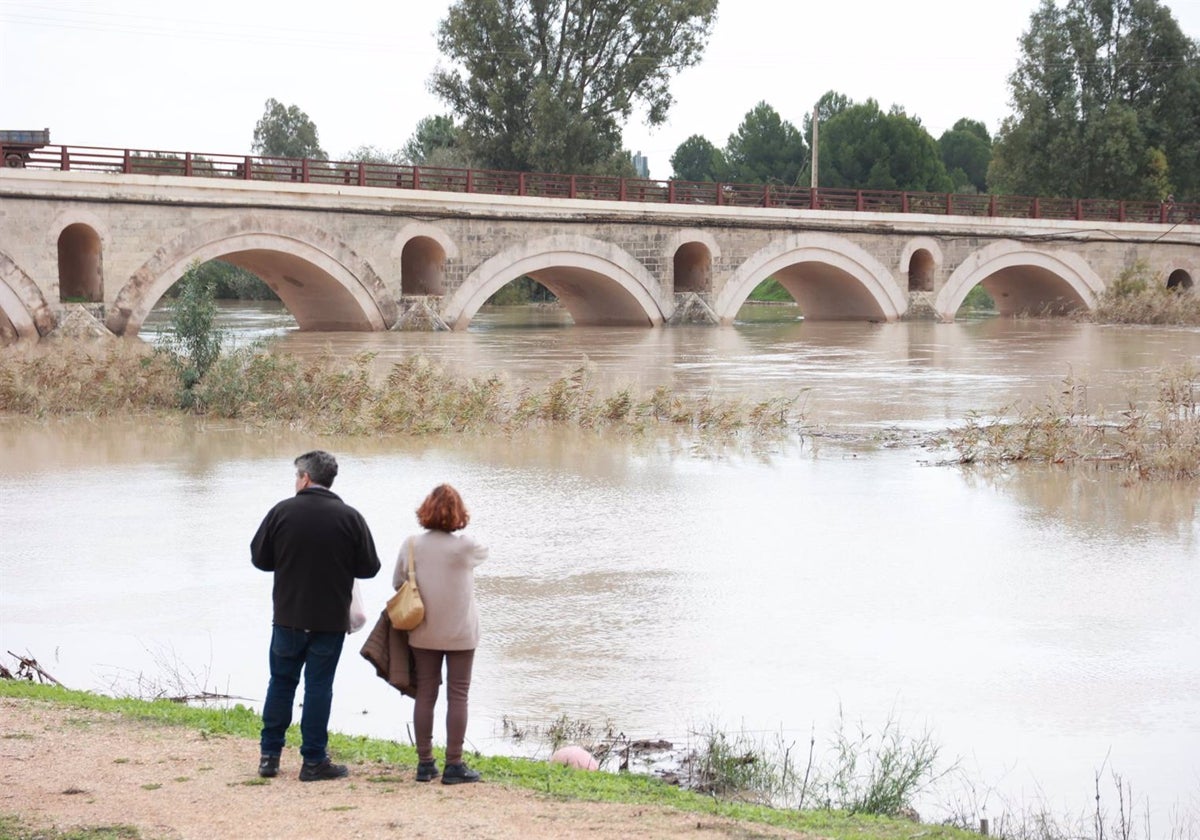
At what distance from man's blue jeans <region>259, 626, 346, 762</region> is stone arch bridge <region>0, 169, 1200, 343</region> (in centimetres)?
2386

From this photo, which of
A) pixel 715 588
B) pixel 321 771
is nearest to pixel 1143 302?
pixel 715 588

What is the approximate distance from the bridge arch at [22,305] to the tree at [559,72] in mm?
19712

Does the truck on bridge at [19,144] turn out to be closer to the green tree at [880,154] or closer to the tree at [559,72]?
the tree at [559,72]

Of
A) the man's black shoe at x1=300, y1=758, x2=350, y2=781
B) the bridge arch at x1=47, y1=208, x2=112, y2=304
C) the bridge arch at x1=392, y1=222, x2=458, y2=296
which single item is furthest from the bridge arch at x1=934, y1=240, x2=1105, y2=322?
the man's black shoe at x1=300, y1=758, x2=350, y2=781

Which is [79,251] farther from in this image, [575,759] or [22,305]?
[575,759]

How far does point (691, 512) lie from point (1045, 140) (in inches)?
1757

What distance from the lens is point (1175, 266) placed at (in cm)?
4719

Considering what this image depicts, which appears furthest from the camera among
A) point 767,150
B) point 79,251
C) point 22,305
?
point 767,150

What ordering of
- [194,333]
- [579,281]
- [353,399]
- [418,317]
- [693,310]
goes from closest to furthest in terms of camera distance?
[353,399]
[194,333]
[418,317]
[693,310]
[579,281]

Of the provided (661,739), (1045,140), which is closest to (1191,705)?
(661,739)

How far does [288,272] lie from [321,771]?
29603mm

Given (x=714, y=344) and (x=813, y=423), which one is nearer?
(x=813, y=423)

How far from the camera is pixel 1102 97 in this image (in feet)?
175

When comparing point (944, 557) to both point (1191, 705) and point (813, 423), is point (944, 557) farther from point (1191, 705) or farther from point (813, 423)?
point (813, 423)
